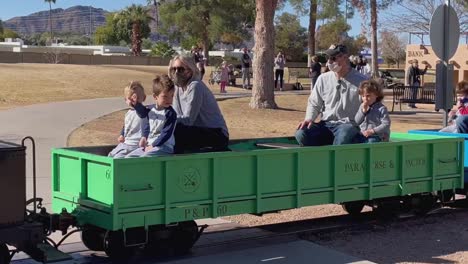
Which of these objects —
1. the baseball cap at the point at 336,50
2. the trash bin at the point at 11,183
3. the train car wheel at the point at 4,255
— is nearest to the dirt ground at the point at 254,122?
the baseball cap at the point at 336,50

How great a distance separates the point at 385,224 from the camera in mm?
9391

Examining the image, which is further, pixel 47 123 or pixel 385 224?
pixel 47 123

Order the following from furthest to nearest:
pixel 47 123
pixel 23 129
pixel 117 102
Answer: pixel 117 102 < pixel 47 123 < pixel 23 129

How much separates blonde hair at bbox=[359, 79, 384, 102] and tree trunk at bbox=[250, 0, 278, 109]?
14.6 meters

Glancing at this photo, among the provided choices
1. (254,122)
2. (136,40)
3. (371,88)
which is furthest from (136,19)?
(371,88)

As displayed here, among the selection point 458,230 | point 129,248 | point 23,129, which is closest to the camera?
point 129,248

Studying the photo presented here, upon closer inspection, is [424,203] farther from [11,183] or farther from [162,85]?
[11,183]

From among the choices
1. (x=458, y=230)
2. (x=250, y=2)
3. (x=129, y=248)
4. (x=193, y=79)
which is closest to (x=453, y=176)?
(x=458, y=230)

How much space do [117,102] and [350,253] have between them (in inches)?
804

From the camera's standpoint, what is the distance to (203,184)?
7.29 meters

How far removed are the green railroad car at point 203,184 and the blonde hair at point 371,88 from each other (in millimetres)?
608

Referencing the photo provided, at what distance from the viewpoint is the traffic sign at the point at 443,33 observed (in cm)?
1130

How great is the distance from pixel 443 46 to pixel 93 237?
6398 mm

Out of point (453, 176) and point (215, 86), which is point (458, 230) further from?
point (215, 86)
